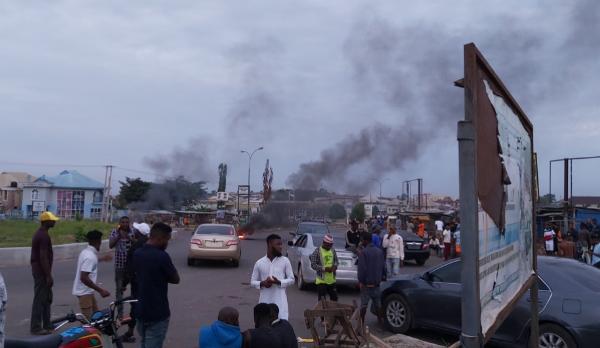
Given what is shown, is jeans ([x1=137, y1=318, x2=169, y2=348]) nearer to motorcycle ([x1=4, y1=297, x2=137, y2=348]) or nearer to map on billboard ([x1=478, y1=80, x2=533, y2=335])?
motorcycle ([x1=4, y1=297, x2=137, y2=348])

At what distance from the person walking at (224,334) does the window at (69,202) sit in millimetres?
69983

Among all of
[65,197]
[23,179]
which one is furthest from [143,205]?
[23,179]

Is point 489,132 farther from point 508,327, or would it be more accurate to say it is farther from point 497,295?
point 508,327

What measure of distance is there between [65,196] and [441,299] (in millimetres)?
69471

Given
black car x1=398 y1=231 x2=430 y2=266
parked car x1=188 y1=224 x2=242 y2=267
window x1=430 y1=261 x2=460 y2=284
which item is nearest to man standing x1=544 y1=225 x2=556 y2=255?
black car x1=398 y1=231 x2=430 y2=266

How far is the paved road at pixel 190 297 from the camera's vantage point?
855 cm

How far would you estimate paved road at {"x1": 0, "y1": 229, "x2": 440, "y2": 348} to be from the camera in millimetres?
8555

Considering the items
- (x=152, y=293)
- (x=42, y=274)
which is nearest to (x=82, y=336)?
(x=152, y=293)

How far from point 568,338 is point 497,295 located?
4289mm

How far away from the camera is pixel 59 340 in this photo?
3.93 metres

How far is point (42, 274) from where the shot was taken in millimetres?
7625

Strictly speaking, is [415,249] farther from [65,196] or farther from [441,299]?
[65,196]

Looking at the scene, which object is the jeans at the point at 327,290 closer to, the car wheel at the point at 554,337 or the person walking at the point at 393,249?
the car wheel at the point at 554,337

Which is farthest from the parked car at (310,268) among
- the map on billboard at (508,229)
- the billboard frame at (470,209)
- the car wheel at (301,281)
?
the billboard frame at (470,209)
